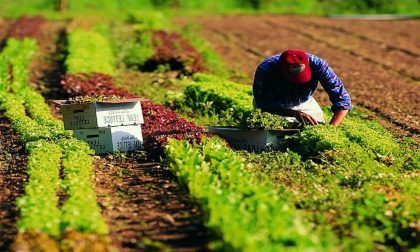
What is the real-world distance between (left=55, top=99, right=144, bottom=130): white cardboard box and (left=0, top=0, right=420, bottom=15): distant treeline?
24791 mm

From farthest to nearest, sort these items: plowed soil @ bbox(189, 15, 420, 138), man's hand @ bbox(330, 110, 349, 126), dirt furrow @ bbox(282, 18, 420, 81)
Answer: dirt furrow @ bbox(282, 18, 420, 81) → plowed soil @ bbox(189, 15, 420, 138) → man's hand @ bbox(330, 110, 349, 126)

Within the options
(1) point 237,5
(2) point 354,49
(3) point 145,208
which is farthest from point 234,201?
(1) point 237,5

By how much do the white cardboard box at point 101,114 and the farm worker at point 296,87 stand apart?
60.4 inches

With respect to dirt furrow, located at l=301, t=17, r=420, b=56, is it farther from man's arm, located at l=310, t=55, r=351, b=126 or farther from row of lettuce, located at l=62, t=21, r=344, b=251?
row of lettuce, located at l=62, t=21, r=344, b=251

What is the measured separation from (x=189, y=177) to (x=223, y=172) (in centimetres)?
33

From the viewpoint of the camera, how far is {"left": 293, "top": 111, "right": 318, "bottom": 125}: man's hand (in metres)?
9.64

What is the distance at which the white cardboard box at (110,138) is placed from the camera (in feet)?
31.6

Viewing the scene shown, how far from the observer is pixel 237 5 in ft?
121

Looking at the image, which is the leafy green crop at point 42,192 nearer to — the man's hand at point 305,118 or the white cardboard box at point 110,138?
the white cardboard box at point 110,138

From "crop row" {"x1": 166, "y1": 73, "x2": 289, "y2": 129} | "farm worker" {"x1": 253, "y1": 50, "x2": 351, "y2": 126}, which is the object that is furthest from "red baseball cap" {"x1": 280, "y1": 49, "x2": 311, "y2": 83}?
"crop row" {"x1": 166, "y1": 73, "x2": 289, "y2": 129}

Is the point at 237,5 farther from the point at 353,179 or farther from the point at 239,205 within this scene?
the point at 239,205

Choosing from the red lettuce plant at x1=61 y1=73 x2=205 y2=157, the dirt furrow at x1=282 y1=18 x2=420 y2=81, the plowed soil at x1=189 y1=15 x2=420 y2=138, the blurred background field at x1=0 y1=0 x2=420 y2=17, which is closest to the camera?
the red lettuce plant at x1=61 y1=73 x2=205 y2=157

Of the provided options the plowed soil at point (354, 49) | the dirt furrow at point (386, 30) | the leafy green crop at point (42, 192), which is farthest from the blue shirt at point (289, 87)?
the dirt furrow at point (386, 30)

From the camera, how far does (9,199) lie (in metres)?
7.94
